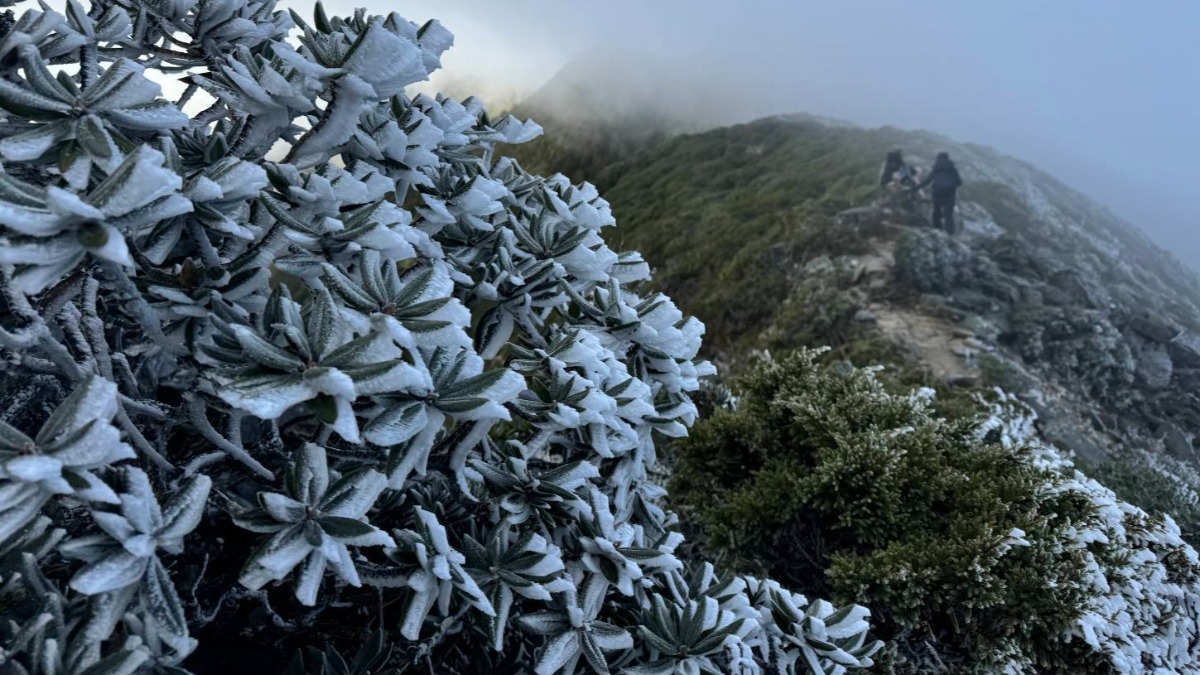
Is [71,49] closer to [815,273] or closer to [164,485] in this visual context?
[164,485]

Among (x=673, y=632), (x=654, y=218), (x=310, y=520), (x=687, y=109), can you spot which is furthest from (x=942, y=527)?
(x=687, y=109)

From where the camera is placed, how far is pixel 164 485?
1.50 meters

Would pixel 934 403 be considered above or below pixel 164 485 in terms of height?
below

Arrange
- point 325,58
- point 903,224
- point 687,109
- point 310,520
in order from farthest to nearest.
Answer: point 687,109 < point 903,224 < point 325,58 < point 310,520

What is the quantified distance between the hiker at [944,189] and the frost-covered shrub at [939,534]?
8316mm

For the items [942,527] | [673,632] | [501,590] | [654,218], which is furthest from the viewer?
[654,218]

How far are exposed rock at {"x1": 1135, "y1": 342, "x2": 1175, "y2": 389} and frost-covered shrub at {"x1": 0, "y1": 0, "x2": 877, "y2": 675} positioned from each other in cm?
770

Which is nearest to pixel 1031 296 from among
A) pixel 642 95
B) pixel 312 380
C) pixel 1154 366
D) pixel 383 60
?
pixel 1154 366

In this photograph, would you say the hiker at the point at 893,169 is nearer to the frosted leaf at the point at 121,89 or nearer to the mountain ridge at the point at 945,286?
the mountain ridge at the point at 945,286

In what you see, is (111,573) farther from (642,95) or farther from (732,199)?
(642,95)

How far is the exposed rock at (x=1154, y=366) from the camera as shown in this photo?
759 cm

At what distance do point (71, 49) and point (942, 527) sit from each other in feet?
11.2

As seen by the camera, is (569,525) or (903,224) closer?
(569,525)

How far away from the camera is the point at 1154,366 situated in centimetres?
781
